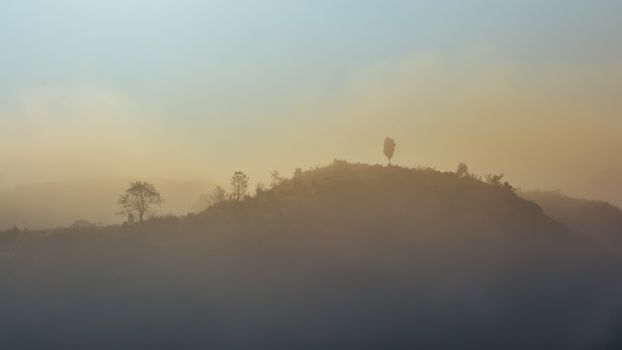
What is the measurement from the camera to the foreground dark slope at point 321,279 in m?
111

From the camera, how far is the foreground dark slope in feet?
365

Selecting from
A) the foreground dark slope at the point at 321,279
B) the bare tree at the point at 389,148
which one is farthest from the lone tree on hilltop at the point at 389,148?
the foreground dark slope at the point at 321,279

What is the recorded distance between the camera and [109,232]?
426 feet

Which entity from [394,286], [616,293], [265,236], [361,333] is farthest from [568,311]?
[265,236]

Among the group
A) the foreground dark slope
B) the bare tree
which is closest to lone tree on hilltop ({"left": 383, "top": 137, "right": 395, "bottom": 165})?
the bare tree

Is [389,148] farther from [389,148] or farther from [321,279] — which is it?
[321,279]

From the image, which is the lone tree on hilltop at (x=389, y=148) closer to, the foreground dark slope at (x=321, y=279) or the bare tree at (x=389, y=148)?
the bare tree at (x=389, y=148)

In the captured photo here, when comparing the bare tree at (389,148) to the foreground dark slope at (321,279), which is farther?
the bare tree at (389,148)

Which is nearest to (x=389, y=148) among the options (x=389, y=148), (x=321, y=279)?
(x=389, y=148)

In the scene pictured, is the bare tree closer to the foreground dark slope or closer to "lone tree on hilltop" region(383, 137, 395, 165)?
"lone tree on hilltop" region(383, 137, 395, 165)

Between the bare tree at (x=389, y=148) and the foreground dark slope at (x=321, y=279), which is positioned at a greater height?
the bare tree at (x=389, y=148)

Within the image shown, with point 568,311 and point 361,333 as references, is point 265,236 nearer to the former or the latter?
point 361,333

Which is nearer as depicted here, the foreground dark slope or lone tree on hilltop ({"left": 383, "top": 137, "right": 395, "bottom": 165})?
the foreground dark slope

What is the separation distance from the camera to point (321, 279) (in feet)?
400
